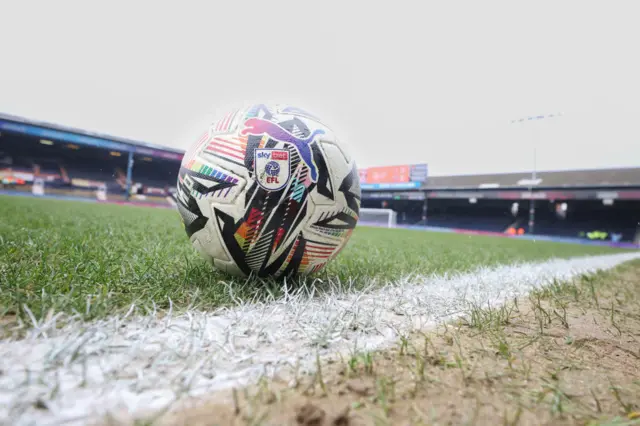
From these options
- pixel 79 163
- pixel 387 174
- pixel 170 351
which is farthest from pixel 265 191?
pixel 387 174

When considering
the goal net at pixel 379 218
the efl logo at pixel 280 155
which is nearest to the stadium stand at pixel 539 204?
the goal net at pixel 379 218

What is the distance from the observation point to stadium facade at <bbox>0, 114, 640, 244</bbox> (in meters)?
25.1

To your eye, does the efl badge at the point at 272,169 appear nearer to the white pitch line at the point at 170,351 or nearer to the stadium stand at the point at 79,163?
the white pitch line at the point at 170,351

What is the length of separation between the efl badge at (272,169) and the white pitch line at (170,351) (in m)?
0.54

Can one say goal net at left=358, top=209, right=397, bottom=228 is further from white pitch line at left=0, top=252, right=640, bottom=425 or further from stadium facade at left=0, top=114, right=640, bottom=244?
white pitch line at left=0, top=252, right=640, bottom=425

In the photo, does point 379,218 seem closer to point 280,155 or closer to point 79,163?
point 280,155

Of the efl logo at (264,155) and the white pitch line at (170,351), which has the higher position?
the efl logo at (264,155)


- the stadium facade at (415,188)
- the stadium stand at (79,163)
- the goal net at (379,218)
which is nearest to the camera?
the stadium facade at (415,188)

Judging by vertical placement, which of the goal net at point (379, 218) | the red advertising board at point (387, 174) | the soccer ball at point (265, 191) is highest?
the red advertising board at point (387, 174)

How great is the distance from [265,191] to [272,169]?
11 cm

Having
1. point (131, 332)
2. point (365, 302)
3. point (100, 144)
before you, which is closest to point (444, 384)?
point (365, 302)

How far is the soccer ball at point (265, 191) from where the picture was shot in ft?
5.42

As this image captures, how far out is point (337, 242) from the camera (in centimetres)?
193

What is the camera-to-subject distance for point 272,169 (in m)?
1.65
